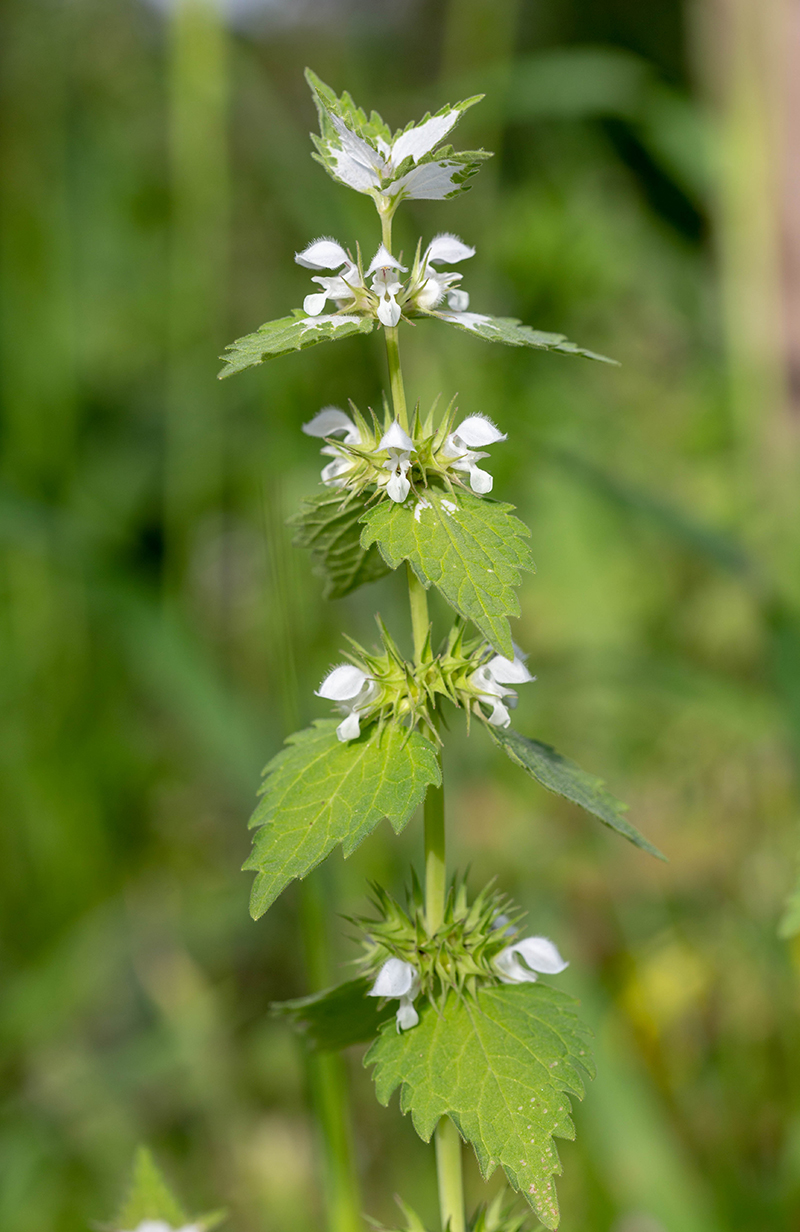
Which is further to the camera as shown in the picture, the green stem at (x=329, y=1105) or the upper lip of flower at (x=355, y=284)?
the green stem at (x=329, y=1105)

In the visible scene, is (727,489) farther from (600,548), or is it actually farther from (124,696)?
(124,696)

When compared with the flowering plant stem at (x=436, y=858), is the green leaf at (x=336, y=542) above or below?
above

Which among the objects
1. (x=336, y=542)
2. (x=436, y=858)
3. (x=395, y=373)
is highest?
(x=395, y=373)

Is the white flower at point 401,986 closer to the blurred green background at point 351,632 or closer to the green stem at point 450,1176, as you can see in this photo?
the green stem at point 450,1176

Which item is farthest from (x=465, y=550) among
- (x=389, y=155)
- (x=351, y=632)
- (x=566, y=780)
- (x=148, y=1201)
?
(x=351, y=632)

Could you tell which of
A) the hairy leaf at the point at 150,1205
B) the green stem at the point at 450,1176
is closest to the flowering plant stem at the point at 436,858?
the green stem at the point at 450,1176

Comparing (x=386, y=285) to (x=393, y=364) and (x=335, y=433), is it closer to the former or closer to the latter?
(x=393, y=364)
